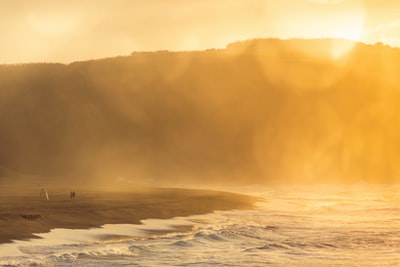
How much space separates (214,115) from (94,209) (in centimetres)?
10858

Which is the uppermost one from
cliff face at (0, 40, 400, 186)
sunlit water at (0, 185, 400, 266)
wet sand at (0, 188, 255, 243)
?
cliff face at (0, 40, 400, 186)

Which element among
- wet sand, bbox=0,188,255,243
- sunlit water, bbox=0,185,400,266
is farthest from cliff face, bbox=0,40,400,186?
sunlit water, bbox=0,185,400,266

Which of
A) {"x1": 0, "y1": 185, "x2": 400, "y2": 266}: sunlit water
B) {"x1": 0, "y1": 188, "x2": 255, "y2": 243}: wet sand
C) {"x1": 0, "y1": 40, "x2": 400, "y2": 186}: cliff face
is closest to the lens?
{"x1": 0, "y1": 185, "x2": 400, "y2": 266}: sunlit water

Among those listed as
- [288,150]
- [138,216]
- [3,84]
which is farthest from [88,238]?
[3,84]

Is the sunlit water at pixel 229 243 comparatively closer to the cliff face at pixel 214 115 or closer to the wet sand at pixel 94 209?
the wet sand at pixel 94 209

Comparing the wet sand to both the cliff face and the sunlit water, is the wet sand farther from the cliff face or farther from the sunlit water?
the cliff face

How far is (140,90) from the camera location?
516 feet

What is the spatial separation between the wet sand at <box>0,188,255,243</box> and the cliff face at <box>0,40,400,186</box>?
51.3 meters

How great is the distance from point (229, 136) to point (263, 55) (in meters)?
30.6

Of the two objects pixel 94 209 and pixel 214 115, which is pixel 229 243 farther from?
pixel 214 115

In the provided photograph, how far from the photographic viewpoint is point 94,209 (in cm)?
4425

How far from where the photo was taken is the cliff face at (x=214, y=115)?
125125mm

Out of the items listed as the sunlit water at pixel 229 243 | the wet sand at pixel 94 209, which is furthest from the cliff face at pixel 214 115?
the sunlit water at pixel 229 243

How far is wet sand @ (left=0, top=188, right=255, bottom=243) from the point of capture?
36219 millimetres
